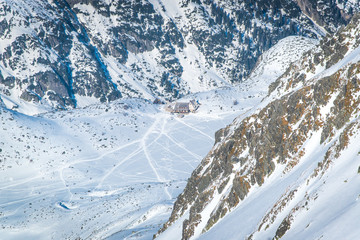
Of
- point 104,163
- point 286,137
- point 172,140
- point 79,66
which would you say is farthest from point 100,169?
point 79,66

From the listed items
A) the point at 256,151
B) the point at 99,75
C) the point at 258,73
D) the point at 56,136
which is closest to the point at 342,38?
the point at 256,151

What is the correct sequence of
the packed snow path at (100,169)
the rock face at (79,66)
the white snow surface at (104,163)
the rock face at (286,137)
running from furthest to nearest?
the rock face at (79,66) → the white snow surface at (104,163) → the packed snow path at (100,169) → the rock face at (286,137)

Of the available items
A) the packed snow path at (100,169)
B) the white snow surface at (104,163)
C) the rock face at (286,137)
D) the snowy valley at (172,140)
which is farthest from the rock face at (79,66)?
the rock face at (286,137)

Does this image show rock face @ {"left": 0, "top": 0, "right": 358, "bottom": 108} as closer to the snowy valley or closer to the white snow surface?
the snowy valley

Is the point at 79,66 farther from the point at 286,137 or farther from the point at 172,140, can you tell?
the point at 286,137

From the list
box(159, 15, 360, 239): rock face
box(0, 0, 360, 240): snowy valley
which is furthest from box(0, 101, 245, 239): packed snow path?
box(159, 15, 360, 239): rock face

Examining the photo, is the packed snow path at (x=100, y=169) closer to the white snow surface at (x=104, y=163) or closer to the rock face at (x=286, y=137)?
the white snow surface at (x=104, y=163)
